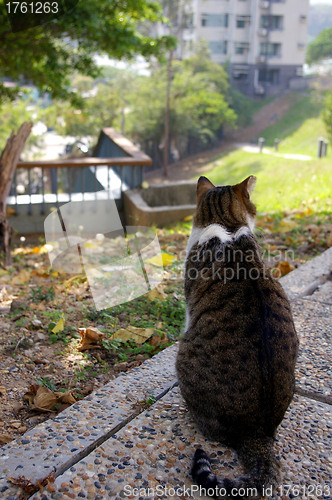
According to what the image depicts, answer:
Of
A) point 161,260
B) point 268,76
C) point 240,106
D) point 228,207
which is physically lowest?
point 161,260

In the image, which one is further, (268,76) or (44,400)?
(268,76)

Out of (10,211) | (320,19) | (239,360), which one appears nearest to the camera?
(239,360)

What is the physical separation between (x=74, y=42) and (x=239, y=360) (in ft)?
26.6

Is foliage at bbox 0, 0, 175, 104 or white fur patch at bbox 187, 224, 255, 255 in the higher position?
foliage at bbox 0, 0, 175, 104

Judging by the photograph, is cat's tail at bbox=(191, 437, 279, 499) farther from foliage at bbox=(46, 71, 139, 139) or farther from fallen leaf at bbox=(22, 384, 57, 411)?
foliage at bbox=(46, 71, 139, 139)

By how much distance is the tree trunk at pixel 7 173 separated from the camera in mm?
4895

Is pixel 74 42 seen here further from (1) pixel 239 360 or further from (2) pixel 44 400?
(1) pixel 239 360

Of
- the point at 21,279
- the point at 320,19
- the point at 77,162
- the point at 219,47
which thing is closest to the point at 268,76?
the point at 219,47

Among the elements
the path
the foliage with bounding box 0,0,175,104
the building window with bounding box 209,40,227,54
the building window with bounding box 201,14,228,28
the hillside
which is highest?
the hillside

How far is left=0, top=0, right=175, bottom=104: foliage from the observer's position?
672 cm

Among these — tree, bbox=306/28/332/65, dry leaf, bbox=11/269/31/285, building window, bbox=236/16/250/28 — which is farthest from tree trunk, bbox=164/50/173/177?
dry leaf, bbox=11/269/31/285

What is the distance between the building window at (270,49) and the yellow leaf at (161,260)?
3479cm

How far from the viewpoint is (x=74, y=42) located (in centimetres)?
825

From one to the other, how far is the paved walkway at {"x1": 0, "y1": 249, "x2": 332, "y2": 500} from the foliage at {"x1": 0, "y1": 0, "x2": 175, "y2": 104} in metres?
6.18
